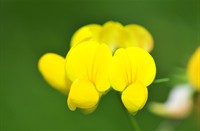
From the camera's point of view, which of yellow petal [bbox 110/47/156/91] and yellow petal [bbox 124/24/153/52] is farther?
yellow petal [bbox 124/24/153/52]

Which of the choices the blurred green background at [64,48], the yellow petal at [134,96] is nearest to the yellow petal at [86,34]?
the yellow petal at [134,96]

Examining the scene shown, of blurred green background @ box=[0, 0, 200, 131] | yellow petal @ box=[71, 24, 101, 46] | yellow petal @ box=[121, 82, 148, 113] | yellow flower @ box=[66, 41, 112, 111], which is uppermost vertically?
yellow petal @ box=[71, 24, 101, 46]

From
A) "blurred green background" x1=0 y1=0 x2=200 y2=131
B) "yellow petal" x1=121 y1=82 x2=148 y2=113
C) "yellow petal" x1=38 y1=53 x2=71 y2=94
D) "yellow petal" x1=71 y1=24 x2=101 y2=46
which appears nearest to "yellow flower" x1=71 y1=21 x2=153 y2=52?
"yellow petal" x1=71 y1=24 x2=101 y2=46

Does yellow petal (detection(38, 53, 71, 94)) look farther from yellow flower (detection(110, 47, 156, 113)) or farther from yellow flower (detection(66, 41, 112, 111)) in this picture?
yellow flower (detection(110, 47, 156, 113))

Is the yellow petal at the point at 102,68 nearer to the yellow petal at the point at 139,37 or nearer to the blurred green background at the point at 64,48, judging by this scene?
the yellow petal at the point at 139,37

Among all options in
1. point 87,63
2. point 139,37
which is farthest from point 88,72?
point 139,37

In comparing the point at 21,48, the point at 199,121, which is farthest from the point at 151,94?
the point at 21,48
